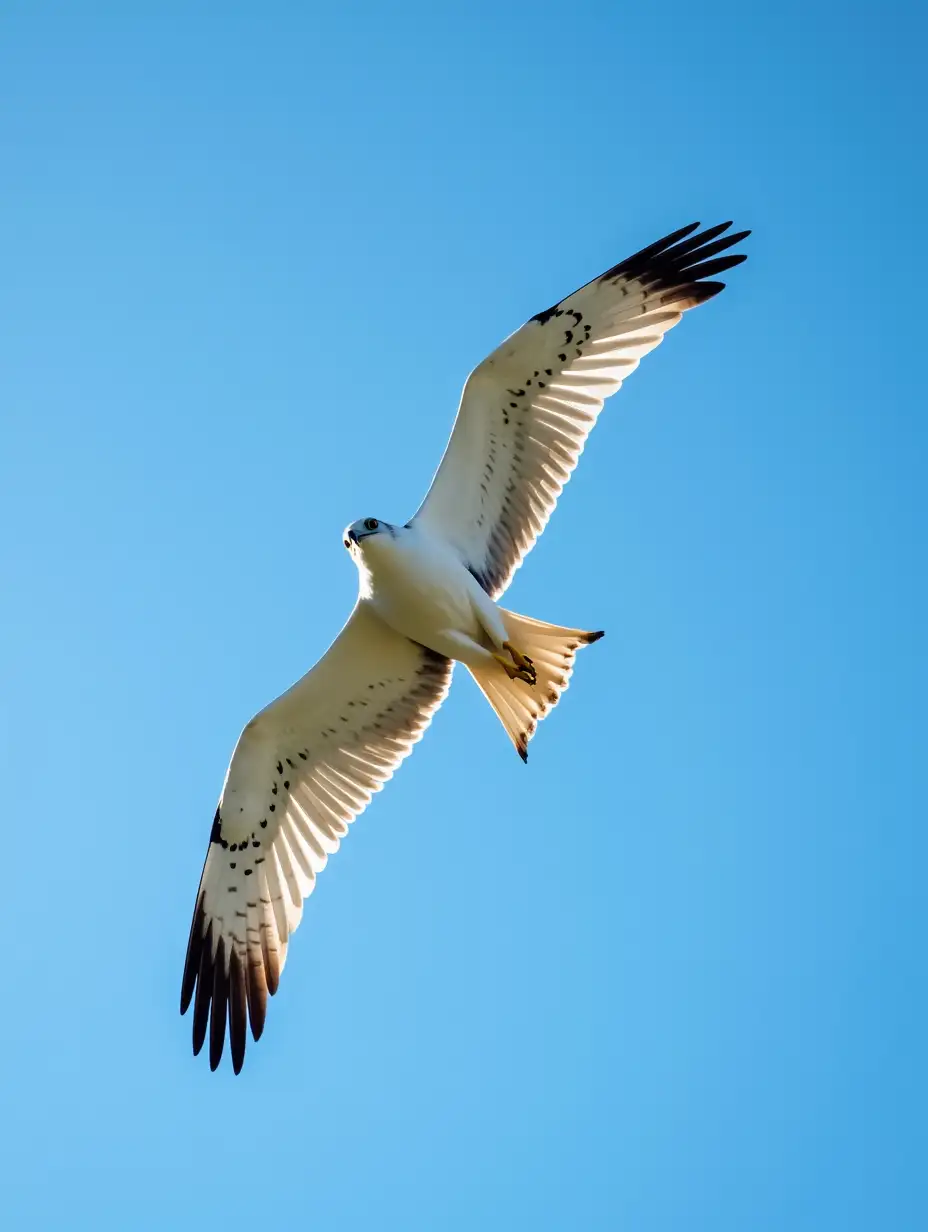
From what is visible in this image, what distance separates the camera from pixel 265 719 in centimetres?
931

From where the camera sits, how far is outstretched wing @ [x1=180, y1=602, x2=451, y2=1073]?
9328mm

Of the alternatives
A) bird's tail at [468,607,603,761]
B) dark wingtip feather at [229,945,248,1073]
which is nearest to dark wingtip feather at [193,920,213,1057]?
dark wingtip feather at [229,945,248,1073]

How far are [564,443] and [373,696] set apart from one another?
199cm

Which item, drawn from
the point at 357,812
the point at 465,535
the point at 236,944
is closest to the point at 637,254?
the point at 465,535

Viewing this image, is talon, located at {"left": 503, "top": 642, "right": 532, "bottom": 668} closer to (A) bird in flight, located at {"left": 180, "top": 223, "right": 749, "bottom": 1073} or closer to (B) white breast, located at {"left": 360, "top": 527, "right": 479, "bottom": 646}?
(A) bird in flight, located at {"left": 180, "top": 223, "right": 749, "bottom": 1073}

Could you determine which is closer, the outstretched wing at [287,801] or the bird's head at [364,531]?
the bird's head at [364,531]

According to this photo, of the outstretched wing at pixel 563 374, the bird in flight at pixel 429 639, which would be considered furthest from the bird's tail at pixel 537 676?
the outstretched wing at pixel 563 374

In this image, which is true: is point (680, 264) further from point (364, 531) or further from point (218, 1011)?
point (218, 1011)

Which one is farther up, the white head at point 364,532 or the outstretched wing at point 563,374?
the outstretched wing at point 563,374

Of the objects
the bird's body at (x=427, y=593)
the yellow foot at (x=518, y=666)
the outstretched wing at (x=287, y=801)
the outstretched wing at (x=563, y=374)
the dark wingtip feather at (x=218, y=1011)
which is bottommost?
the dark wingtip feather at (x=218, y=1011)

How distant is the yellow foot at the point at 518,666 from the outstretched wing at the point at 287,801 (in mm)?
694

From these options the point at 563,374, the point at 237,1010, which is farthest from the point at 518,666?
the point at 237,1010

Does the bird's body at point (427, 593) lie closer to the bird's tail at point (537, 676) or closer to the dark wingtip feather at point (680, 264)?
the bird's tail at point (537, 676)

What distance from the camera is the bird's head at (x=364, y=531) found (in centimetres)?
862
